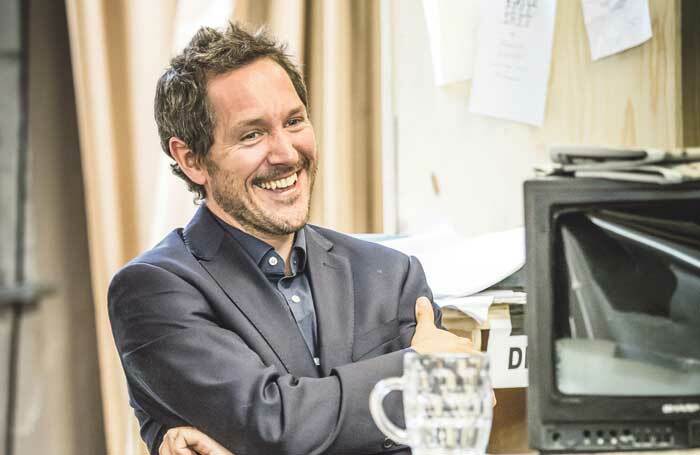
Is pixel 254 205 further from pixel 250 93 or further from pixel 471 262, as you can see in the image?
pixel 471 262

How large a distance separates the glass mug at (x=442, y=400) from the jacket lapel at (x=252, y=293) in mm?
647

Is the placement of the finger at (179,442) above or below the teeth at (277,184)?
below

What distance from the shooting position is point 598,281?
3.27 feet

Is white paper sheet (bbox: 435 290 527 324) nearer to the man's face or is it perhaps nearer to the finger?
the man's face

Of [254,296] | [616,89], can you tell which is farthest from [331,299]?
[616,89]

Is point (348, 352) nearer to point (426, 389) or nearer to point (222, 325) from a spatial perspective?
point (222, 325)

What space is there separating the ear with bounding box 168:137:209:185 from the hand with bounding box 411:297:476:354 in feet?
1.59

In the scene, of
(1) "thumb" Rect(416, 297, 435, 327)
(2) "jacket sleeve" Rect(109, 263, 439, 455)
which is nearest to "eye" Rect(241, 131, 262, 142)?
(2) "jacket sleeve" Rect(109, 263, 439, 455)

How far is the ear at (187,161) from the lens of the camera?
5.83 feet

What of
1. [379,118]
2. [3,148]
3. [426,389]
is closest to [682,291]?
[426,389]

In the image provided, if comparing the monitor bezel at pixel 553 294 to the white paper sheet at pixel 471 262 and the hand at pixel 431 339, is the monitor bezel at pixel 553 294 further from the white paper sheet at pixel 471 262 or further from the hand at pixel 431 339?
the white paper sheet at pixel 471 262

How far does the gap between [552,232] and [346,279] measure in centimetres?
73

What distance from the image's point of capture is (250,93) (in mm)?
1676

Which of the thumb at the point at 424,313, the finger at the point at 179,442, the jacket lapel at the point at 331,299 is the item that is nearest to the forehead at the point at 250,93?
the jacket lapel at the point at 331,299
